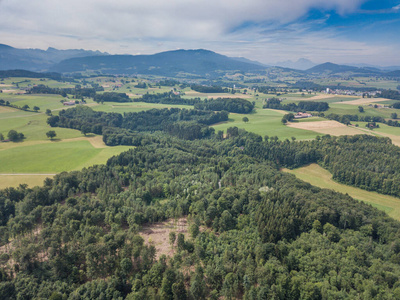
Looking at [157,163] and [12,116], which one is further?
[12,116]

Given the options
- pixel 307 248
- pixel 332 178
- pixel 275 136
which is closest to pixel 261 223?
pixel 307 248

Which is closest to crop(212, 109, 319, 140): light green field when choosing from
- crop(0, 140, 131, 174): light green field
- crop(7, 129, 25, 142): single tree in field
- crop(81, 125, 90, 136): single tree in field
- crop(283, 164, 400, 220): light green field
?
crop(283, 164, 400, 220): light green field

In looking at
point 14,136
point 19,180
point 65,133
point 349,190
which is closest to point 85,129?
point 65,133

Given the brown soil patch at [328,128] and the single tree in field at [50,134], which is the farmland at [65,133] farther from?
the single tree in field at [50,134]

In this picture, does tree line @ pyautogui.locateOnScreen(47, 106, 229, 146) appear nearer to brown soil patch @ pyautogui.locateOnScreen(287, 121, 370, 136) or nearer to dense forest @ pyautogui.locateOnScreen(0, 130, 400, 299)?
brown soil patch @ pyautogui.locateOnScreen(287, 121, 370, 136)

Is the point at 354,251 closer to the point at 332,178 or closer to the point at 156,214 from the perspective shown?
the point at 156,214

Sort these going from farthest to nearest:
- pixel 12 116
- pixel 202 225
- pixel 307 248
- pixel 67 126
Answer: pixel 12 116
pixel 67 126
pixel 202 225
pixel 307 248
